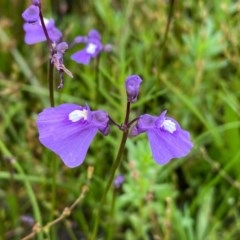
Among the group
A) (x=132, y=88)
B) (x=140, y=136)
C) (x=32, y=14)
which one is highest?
(x=32, y=14)

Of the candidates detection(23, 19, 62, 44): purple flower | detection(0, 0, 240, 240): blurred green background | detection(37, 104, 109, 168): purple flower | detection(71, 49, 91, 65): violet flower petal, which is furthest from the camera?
detection(0, 0, 240, 240): blurred green background

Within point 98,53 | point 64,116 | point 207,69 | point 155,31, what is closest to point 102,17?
point 155,31

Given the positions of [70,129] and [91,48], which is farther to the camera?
[91,48]

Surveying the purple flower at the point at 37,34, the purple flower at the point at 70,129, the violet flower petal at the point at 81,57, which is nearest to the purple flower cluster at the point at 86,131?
the purple flower at the point at 70,129

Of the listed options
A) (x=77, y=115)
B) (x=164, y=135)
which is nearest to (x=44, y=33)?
(x=77, y=115)

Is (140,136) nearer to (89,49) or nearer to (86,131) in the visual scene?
(89,49)

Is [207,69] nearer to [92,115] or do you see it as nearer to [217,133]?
[217,133]

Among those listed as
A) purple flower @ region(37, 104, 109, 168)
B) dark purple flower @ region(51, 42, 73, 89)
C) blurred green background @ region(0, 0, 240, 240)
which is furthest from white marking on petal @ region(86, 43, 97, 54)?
purple flower @ region(37, 104, 109, 168)

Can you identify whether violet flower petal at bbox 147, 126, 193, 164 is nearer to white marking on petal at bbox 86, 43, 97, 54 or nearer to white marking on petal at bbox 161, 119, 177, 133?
white marking on petal at bbox 161, 119, 177, 133
